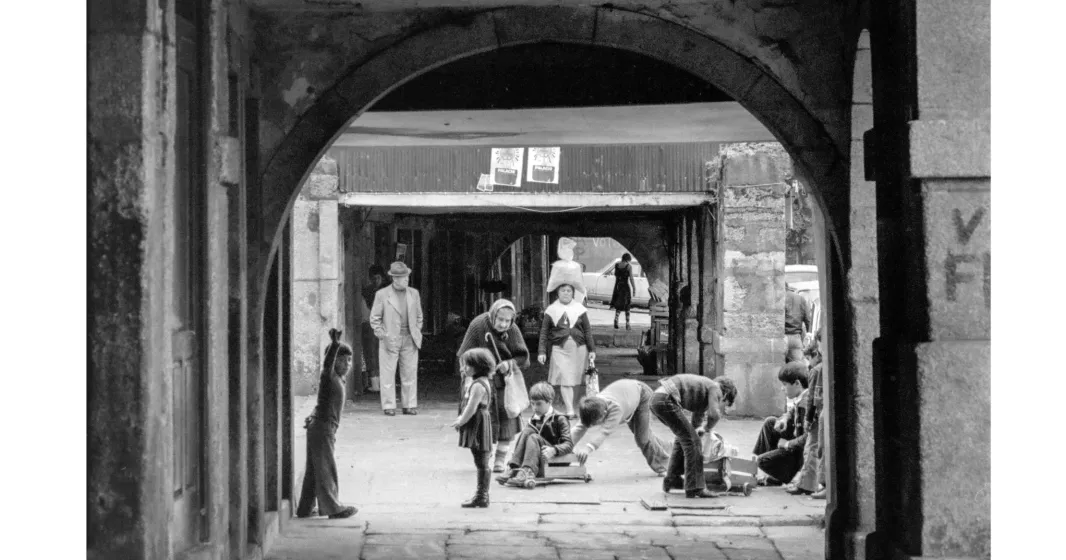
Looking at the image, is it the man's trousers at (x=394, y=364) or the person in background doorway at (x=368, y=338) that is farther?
the person in background doorway at (x=368, y=338)

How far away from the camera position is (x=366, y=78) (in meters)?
6.05

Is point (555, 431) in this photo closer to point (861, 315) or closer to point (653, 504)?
point (653, 504)

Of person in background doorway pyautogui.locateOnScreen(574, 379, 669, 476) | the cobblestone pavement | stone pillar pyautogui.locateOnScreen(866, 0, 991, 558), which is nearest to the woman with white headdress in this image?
the cobblestone pavement

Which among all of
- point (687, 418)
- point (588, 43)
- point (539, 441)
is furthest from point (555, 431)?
point (588, 43)

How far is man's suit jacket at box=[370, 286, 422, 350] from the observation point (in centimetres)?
1267

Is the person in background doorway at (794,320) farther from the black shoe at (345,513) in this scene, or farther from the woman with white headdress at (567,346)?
the black shoe at (345,513)

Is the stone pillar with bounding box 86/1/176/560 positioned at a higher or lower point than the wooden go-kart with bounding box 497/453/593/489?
higher

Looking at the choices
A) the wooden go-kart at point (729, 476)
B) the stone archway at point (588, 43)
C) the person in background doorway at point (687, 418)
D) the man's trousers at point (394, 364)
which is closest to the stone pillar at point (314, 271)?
the man's trousers at point (394, 364)

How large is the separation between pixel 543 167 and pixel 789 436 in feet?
18.7

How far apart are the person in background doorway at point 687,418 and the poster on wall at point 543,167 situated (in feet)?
17.5

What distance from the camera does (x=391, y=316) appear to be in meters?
12.7

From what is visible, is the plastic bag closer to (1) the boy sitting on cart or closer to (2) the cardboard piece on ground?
(1) the boy sitting on cart

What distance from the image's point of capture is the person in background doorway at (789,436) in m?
8.52

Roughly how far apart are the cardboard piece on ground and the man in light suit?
5.18 meters
